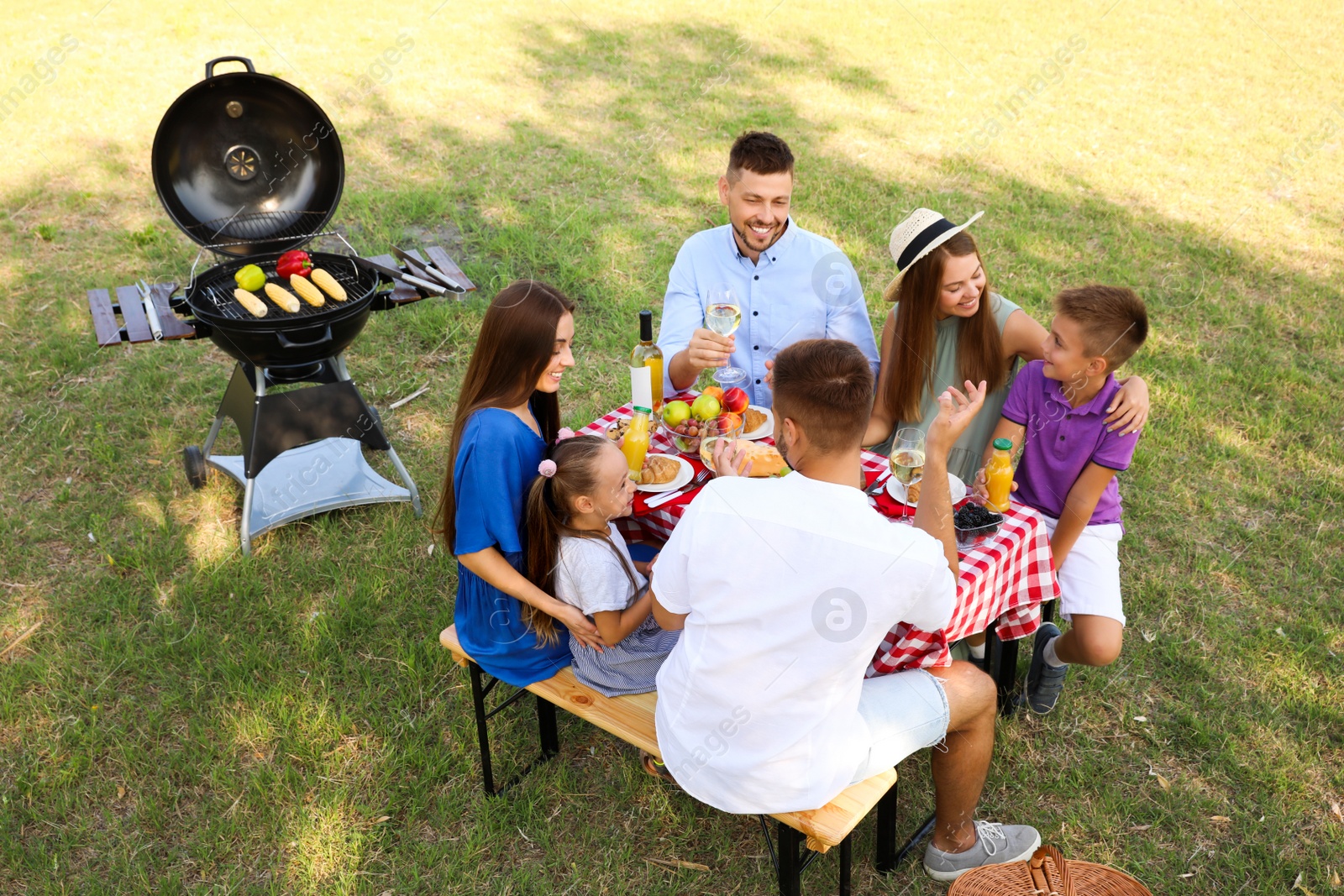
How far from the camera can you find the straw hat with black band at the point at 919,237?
3.75 m

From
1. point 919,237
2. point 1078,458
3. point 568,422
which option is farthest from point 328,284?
point 1078,458

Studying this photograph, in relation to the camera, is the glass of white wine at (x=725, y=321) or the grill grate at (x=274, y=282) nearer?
the glass of white wine at (x=725, y=321)

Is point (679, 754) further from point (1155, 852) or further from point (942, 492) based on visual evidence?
point (1155, 852)

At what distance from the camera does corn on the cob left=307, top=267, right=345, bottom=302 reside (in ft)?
14.9

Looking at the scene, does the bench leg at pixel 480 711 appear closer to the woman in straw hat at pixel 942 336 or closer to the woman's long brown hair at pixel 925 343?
the woman in straw hat at pixel 942 336

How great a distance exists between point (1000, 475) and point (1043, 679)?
109cm

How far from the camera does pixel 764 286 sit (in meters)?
4.41

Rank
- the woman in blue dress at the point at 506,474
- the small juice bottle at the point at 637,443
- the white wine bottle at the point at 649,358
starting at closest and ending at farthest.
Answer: the woman in blue dress at the point at 506,474
the small juice bottle at the point at 637,443
the white wine bottle at the point at 649,358

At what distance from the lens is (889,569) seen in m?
2.24

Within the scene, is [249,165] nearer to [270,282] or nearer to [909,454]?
[270,282]

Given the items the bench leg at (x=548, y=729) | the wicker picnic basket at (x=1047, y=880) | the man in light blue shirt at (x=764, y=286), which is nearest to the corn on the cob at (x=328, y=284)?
the man in light blue shirt at (x=764, y=286)

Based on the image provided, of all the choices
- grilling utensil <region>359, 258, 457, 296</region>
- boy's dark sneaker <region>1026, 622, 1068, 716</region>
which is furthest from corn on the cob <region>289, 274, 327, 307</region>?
boy's dark sneaker <region>1026, 622, 1068, 716</region>

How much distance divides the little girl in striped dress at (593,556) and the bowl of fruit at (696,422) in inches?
21.7

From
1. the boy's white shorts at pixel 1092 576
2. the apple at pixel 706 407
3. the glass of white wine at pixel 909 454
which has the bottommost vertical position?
the boy's white shorts at pixel 1092 576
